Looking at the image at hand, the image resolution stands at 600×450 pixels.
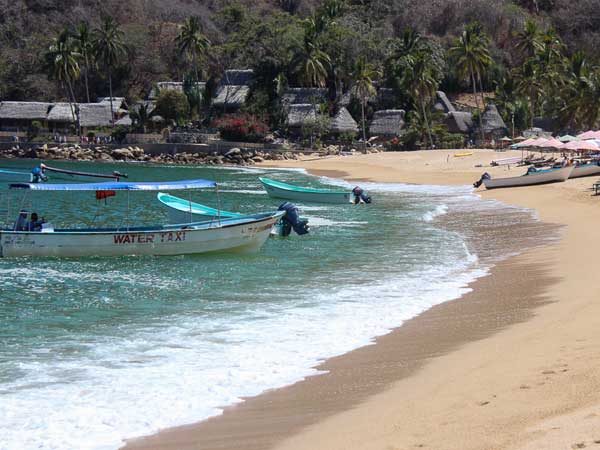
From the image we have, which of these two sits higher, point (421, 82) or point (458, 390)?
point (421, 82)

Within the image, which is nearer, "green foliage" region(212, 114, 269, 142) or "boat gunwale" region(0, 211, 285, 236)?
"boat gunwale" region(0, 211, 285, 236)

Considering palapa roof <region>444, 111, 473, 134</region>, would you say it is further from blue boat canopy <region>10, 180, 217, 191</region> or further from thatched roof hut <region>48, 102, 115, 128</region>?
blue boat canopy <region>10, 180, 217, 191</region>

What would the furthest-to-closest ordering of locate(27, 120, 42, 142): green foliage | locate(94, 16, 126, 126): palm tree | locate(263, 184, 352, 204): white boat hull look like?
1. locate(27, 120, 42, 142): green foliage
2. locate(94, 16, 126, 126): palm tree
3. locate(263, 184, 352, 204): white boat hull

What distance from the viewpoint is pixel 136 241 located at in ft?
72.7

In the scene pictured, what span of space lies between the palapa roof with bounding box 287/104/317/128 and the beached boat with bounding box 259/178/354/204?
3858 centimetres

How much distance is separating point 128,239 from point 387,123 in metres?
58.0

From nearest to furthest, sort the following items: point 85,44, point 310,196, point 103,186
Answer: point 103,186 < point 310,196 < point 85,44

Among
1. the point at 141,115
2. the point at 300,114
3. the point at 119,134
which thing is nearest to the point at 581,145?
the point at 300,114

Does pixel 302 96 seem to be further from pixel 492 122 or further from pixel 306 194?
pixel 306 194

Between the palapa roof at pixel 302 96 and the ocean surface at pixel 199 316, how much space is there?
52.2 meters

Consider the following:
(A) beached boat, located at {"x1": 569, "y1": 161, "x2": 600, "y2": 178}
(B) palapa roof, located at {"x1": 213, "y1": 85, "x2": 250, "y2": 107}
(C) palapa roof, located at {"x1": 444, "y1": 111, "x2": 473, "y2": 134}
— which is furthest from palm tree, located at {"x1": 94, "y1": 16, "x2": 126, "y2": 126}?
(A) beached boat, located at {"x1": 569, "y1": 161, "x2": 600, "y2": 178}

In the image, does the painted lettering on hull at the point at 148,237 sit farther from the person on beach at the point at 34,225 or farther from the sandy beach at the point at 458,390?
the sandy beach at the point at 458,390

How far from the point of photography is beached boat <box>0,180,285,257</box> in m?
21.9

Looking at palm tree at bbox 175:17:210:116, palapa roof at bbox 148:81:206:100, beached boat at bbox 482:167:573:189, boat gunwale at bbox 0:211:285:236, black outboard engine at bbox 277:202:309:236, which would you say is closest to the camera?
boat gunwale at bbox 0:211:285:236
